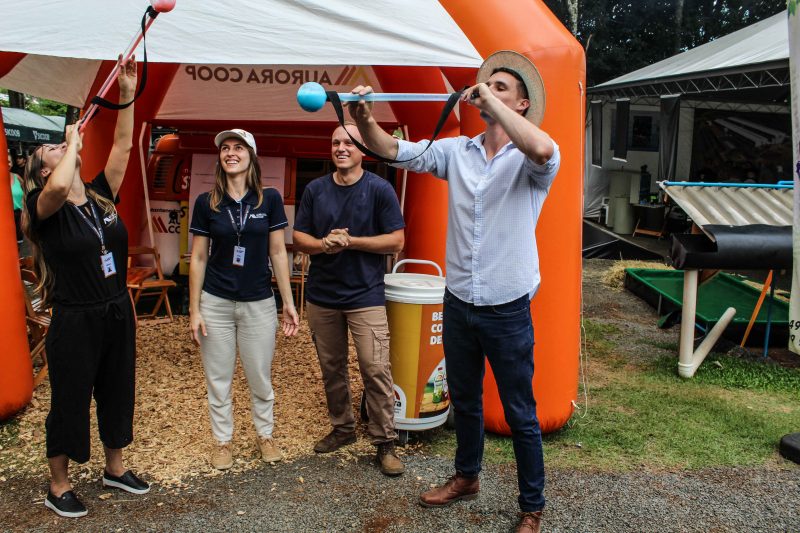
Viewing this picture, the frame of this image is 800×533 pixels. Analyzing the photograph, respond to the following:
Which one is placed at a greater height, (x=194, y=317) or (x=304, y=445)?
(x=194, y=317)

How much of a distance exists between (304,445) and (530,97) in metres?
2.50

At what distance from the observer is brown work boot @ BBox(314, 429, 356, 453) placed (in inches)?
153

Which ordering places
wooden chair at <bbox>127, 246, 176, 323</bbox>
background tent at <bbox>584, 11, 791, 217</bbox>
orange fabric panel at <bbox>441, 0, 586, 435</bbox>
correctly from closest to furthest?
orange fabric panel at <bbox>441, 0, 586, 435</bbox> < wooden chair at <bbox>127, 246, 176, 323</bbox> < background tent at <bbox>584, 11, 791, 217</bbox>

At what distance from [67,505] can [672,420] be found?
3842mm

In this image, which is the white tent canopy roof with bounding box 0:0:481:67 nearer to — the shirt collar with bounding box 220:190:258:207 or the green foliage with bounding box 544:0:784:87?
the shirt collar with bounding box 220:190:258:207

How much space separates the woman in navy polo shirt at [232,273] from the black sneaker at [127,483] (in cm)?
41

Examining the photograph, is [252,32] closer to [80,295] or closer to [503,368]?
[80,295]

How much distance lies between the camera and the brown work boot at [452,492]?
331 cm

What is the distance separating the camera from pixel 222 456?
3668mm

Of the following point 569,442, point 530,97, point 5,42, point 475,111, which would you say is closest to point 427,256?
point 475,111

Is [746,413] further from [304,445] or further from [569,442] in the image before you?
[304,445]

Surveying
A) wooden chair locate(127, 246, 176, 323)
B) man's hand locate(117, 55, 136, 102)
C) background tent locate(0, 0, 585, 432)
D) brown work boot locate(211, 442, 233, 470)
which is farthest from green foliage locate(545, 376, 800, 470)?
wooden chair locate(127, 246, 176, 323)

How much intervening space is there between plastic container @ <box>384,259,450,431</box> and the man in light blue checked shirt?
71 cm

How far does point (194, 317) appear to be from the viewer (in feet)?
11.6
